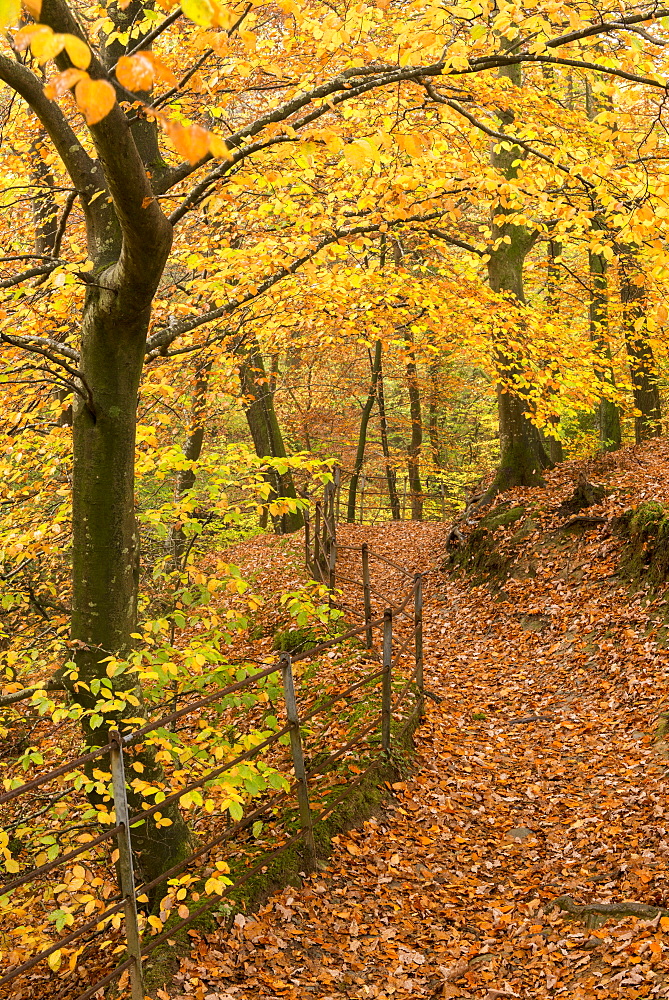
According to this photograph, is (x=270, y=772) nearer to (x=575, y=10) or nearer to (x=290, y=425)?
(x=575, y=10)

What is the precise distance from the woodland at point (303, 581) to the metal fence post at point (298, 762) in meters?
0.06

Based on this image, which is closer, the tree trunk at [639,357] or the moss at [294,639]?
the moss at [294,639]

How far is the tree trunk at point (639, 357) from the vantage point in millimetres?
14688

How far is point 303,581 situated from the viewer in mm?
13305

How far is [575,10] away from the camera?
5.77 metres

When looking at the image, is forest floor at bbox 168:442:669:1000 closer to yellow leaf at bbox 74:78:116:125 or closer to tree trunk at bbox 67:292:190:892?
tree trunk at bbox 67:292:190:892

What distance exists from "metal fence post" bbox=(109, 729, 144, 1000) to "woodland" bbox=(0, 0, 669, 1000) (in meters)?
0.03

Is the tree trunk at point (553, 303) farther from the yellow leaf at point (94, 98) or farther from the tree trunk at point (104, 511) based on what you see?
the yellow leaf at point (94, 98)

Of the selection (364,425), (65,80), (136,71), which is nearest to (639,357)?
(364,425)

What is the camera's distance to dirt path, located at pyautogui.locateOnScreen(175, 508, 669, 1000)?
15.9 ft

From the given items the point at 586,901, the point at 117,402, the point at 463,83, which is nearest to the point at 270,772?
the point at 586,901

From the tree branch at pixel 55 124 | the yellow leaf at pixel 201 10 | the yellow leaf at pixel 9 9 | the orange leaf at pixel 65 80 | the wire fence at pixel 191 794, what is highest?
the tree branch at pixel 55 124

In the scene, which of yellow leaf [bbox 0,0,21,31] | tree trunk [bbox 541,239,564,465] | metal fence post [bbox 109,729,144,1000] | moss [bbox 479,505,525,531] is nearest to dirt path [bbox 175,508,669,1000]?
metal fence post [bbox 109,729,144,1000]

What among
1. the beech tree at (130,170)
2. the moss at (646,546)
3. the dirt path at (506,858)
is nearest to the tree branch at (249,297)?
the beech tree at (130,170)
